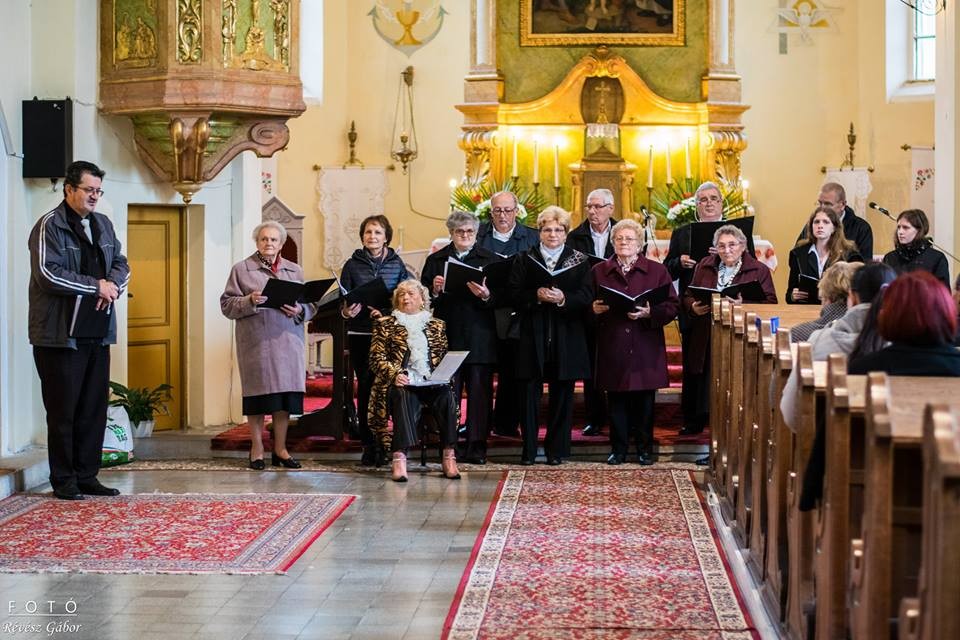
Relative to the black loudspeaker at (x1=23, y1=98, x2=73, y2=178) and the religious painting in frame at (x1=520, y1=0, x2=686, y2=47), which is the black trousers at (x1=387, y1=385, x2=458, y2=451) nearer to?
the black loudspeaker at (x1=23, y1=98, x2=73, y2=178)

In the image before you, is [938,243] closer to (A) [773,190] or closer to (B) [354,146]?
(A) [773,190]

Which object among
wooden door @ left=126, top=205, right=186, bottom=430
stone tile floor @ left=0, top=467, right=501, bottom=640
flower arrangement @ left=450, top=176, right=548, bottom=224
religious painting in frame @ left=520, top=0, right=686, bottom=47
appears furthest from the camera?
religious painting in frame @ left=520, top=0, right=686, bottom=47

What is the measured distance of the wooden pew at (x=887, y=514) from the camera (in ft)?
11.6

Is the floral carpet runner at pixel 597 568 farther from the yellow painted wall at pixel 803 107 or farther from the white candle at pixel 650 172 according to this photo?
the yellow painted wall at pixel 803 107

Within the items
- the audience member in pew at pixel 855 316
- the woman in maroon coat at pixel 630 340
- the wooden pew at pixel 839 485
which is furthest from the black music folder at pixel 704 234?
the wooden pew at pixel 839 485

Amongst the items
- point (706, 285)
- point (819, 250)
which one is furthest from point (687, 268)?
point (819, 250)

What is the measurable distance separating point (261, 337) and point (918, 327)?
5.20 metres

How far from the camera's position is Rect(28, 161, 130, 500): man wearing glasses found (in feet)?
24.9

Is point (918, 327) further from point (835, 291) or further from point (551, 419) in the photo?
point (551, 419)

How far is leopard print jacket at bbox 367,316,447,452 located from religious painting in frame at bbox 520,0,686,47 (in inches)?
268

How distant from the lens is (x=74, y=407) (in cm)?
778

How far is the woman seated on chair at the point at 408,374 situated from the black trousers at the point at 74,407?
5.04 ft

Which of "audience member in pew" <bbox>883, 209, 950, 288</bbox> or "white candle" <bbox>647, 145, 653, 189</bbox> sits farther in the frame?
"white candle" <bbox>647, 145, 653, 189</bbox>

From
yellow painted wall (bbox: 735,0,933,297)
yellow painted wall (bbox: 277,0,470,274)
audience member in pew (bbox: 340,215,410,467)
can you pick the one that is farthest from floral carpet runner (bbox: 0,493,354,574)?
yellow painted wall (bbox: 735,0,933,297)
